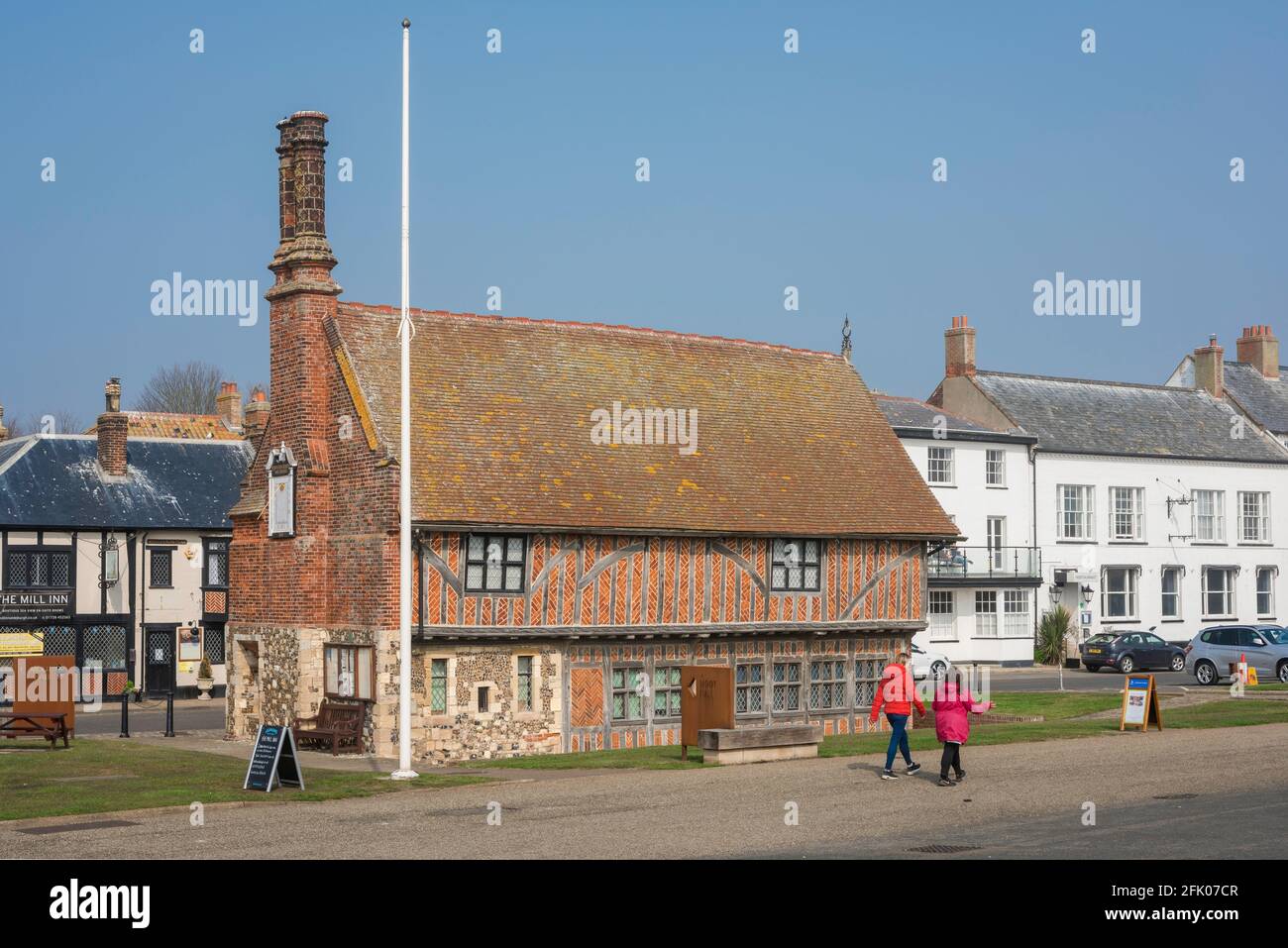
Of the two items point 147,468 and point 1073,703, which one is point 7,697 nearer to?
point 147,468

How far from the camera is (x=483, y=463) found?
3084 cm

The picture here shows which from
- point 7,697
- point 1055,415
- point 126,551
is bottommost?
point 7,697

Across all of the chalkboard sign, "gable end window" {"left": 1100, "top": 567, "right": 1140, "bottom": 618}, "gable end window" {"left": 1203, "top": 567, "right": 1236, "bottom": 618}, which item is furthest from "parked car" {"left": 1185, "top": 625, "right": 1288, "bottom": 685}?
the chalkboard sign

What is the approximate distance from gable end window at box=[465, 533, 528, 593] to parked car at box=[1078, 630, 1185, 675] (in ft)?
96.9

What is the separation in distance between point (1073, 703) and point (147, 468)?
29.6 metres

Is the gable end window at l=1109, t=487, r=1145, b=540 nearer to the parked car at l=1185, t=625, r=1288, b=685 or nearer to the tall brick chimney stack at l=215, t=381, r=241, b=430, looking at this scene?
the parked car at l=1185, t=625, r=1288, b=685

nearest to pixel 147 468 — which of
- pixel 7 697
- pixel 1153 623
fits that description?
pixel 7 697

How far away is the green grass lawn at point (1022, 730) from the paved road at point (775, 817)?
1.93 metres

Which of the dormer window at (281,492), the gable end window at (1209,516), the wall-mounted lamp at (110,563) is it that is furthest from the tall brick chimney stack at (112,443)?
the gable end window at (1209,516)

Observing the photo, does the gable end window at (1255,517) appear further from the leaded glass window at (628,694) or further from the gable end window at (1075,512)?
the leaded glass window at (628,694)

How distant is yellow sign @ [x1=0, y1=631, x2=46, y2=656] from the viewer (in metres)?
46.2

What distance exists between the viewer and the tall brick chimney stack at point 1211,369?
6688cm

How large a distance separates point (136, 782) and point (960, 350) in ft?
142
